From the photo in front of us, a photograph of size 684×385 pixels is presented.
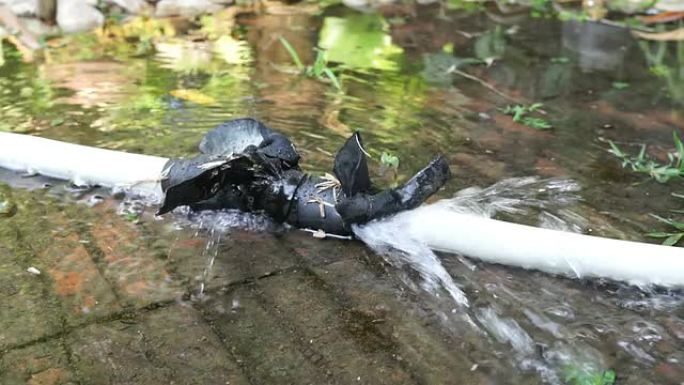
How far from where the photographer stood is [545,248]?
215 cm

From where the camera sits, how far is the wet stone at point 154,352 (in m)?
1.72

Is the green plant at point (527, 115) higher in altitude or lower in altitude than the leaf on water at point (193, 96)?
higher

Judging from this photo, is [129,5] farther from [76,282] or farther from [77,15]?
[76,282]

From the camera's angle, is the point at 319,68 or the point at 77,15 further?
the point at 77,15

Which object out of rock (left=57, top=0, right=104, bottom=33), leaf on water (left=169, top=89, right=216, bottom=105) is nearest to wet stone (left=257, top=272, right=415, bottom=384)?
leaf on water (left=169, top=89, right=216, bottom=105)

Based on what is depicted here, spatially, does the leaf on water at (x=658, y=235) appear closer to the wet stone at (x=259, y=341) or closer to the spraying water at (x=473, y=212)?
the spraying water at (x=473, y=212)

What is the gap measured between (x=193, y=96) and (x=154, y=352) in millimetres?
1934

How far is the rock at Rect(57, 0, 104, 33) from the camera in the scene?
15.7 feet

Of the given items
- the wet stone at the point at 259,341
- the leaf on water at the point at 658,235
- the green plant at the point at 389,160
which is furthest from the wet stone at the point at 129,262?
the leaf on water at the point at 658,235

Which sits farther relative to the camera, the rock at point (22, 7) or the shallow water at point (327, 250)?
the rock at point (22, 7)

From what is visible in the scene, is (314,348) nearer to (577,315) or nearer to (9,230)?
(577,315)

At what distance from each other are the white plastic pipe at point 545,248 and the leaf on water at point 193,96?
1520 millimetres

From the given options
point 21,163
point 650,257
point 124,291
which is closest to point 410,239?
point 650,257

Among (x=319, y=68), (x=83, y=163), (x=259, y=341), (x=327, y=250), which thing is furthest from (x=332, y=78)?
(x=259, y=341)
